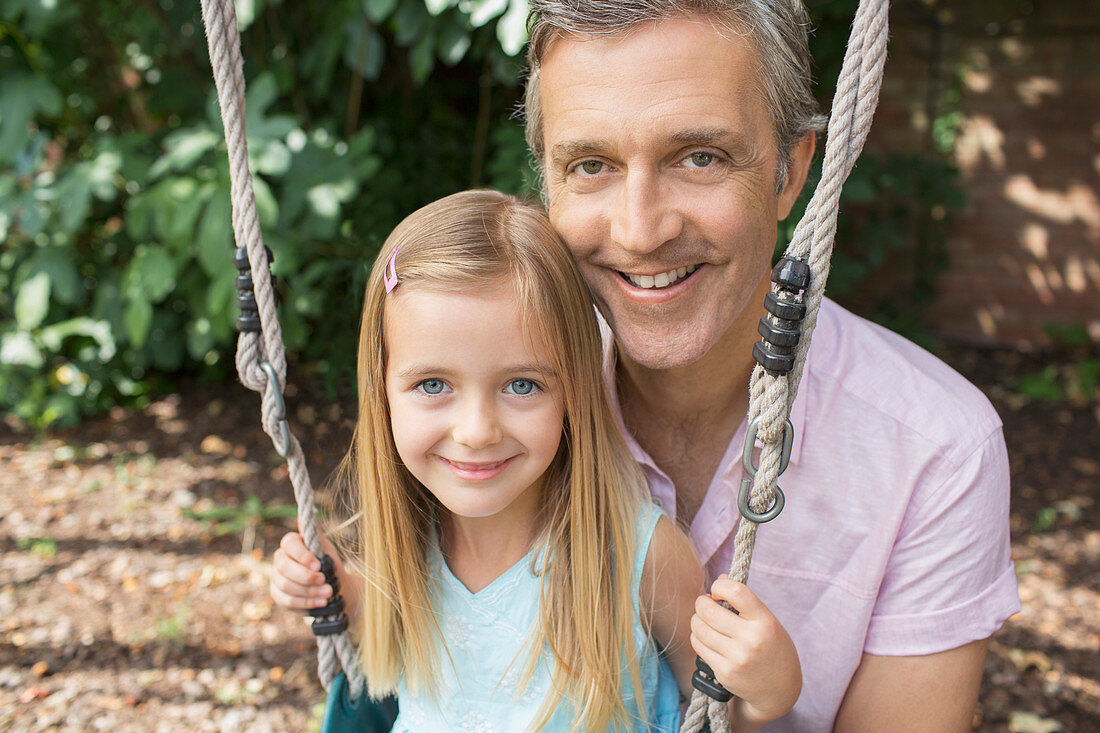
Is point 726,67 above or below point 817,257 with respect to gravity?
above

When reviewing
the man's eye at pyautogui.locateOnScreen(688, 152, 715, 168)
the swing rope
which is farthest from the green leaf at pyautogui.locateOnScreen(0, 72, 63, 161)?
the man's eye at pyautogui.locateOnScreen(688, 152, 715, 168)

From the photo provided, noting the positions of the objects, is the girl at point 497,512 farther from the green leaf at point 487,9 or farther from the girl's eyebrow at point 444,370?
the green leaf at point 487,9

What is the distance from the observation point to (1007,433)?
4617 millimetres

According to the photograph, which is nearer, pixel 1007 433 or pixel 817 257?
pixel 817 257

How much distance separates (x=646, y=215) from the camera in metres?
1.30

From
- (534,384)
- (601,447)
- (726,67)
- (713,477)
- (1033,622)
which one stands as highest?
(726,67)

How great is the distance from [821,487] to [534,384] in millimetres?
563

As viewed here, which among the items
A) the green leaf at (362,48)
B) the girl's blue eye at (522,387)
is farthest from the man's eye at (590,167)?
the green leaf at (362,48)

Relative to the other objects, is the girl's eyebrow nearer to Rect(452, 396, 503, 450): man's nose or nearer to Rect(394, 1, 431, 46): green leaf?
Rect(452, 396, 503, 450): man's nose

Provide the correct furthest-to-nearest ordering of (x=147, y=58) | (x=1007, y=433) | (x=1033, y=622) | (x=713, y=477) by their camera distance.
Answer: (x=1007, y=433) < (x=147, y=58) < (x=1033, y=622) < (x=713, y=477)

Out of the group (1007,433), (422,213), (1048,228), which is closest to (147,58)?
(422,213)

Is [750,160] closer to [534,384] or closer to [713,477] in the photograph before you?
[534,384]

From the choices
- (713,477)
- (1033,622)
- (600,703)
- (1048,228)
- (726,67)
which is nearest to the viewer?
(726,67)

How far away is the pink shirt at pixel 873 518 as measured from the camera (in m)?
1.40
